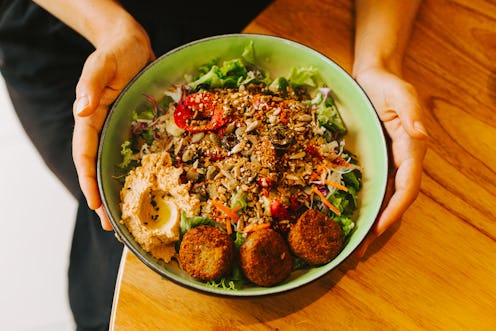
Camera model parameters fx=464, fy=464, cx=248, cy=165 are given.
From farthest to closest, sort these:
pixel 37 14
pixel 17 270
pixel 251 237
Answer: pixel 17 270, pixel 37 14, pixel 251 237

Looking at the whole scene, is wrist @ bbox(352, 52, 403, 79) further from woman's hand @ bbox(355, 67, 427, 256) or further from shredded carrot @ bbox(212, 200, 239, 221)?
shredded carrot @ bbox(212, 200, 239, 221)

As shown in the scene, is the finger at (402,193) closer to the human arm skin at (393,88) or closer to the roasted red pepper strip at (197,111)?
the human arm skin at (393,88)

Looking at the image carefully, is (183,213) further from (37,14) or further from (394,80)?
(37,14)

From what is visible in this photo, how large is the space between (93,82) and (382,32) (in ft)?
4.06

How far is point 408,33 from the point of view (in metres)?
2.06

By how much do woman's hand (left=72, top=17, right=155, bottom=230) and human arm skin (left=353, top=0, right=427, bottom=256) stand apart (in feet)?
3.10

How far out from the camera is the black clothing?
2.23 metres

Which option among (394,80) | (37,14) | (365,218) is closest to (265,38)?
(394,80)

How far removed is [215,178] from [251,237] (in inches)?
11.2

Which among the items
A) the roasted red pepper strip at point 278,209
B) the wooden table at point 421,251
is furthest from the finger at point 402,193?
the roasted red pepper strip at point 278,209

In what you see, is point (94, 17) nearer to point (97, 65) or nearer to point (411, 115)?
point (97, 65)

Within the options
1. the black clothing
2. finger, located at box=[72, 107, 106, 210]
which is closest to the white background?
the black clothing

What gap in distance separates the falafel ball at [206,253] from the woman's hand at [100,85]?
0.38 meters

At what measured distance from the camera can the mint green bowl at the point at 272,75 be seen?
5.12ft
